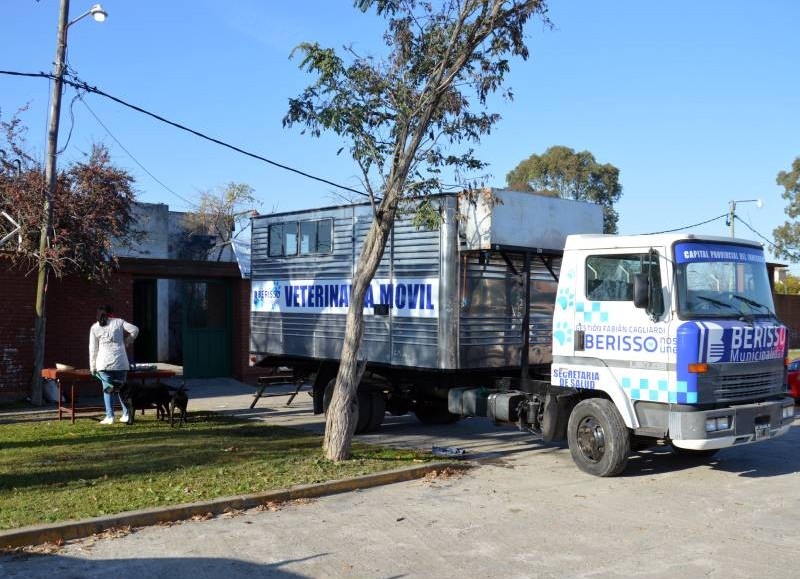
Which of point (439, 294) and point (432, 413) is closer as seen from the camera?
point (439, 294)

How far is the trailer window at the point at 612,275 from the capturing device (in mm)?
8656

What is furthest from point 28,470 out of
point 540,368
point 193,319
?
point 193,319

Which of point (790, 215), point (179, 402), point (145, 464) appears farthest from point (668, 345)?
point (790, 215)

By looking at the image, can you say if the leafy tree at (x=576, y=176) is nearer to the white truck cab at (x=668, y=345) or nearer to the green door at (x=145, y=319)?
the green door at (x=145, y=319)

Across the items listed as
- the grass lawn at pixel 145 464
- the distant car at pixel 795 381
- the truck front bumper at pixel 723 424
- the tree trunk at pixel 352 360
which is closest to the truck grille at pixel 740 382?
the truck front bumper at pixel 723 424

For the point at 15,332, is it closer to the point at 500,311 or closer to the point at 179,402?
the point at 179,402

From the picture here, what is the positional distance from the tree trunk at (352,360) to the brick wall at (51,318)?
7971 millimetres

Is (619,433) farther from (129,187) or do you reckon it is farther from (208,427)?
(129,187)

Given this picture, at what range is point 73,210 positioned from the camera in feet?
47.7

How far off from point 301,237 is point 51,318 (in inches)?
233

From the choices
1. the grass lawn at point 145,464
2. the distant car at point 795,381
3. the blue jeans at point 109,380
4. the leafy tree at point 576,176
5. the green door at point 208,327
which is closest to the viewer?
the grass lawn at point 145,464

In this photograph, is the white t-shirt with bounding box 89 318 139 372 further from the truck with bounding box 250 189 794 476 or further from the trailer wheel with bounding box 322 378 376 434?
the trailer wheel with bounding box 322 378 376 434

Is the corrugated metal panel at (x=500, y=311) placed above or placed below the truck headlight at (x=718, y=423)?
above

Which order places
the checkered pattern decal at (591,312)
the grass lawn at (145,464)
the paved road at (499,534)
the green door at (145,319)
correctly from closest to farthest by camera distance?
the paved road at (499,534), the grass lawn at (145,464), the checkered pattern decal at (591,312), the green door at (145,319)
